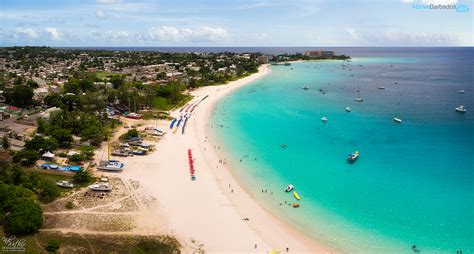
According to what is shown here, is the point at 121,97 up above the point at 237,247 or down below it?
above

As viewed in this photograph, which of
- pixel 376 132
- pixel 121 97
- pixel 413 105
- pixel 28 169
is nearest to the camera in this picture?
pixel 28 169

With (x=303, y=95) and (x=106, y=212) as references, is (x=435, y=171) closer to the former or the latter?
(x=106, y=212)

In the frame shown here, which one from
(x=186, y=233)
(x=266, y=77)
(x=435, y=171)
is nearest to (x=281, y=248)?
(x=186, y=233)

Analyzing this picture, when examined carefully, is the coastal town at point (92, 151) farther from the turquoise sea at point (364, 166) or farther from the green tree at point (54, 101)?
the turquoise sea at point (364, 166)

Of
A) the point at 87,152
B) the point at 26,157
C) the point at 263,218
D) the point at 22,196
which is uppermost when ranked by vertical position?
the point at 26,157

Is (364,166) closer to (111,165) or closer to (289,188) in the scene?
(289,188)

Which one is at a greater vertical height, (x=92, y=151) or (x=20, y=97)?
(x=20, y=97)

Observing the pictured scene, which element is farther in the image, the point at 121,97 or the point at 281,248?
the point at 121,97

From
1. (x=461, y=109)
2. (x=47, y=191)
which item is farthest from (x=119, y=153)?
(x=461, y=109)
